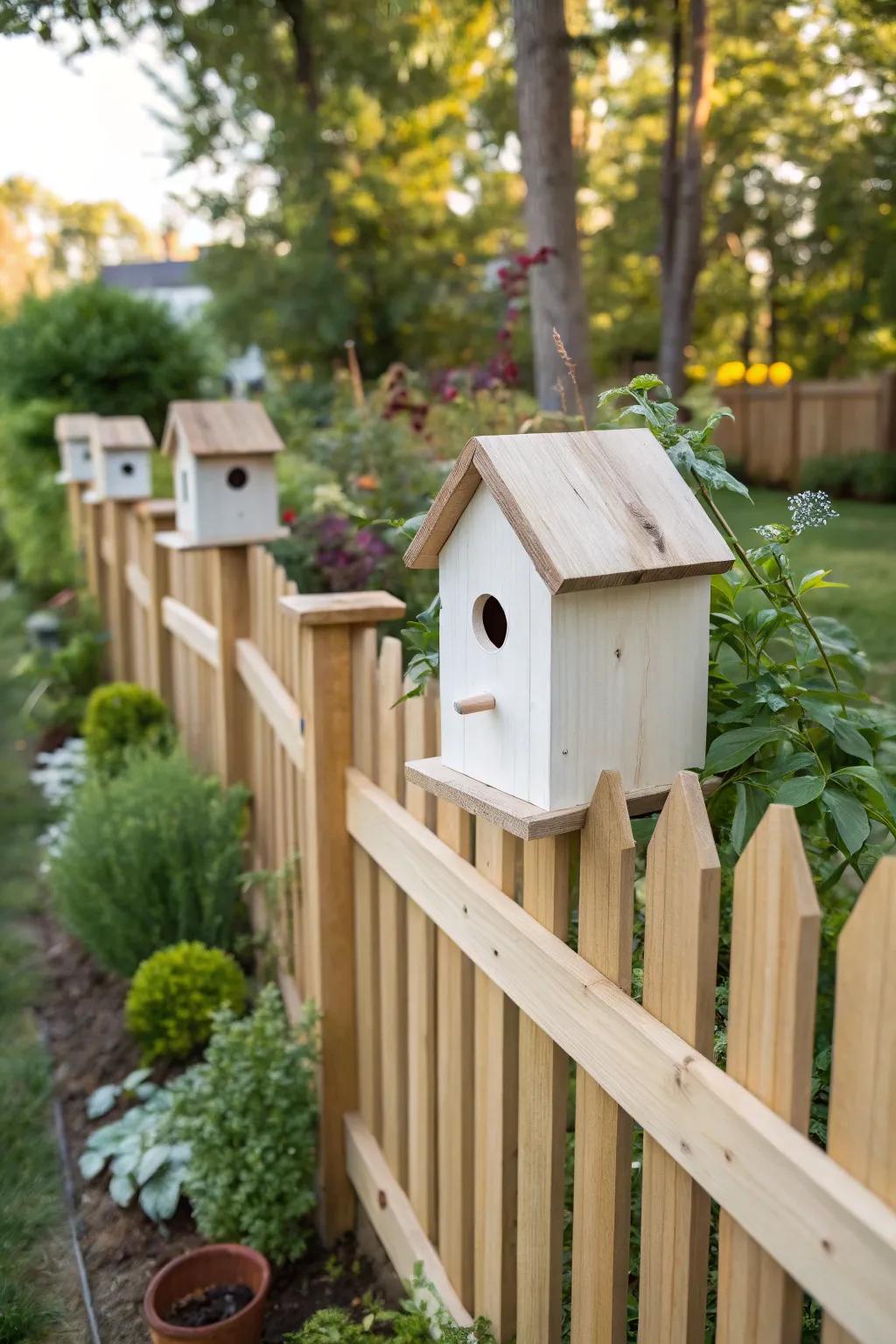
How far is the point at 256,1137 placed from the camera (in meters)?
3.06

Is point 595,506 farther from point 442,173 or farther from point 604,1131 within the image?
point 442,173

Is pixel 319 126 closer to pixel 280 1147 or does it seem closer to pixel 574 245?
pixel 574 245

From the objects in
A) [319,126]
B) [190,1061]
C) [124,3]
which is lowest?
[190,1061]

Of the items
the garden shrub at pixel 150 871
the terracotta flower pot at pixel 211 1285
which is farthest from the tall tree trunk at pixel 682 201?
the terracotta flower pot at pixel 211 1285

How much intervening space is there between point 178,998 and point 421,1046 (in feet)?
4.74

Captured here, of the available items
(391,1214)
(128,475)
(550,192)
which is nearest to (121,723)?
(128,475)

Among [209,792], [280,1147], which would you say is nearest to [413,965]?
[280,1147]

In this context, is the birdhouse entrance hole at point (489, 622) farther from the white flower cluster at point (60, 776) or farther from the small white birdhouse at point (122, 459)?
the small white birdhouse at point (122, 459)

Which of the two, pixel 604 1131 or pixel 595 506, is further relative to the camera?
pixel 604 1131

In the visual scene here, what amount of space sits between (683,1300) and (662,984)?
432mm

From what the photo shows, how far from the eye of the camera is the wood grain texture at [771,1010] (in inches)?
51.5

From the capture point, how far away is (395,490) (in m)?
5.13

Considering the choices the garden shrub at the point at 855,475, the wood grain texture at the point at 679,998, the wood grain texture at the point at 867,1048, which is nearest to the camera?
the wood grain texture at the point at 867,1048

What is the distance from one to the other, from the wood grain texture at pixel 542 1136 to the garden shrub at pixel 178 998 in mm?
1920
